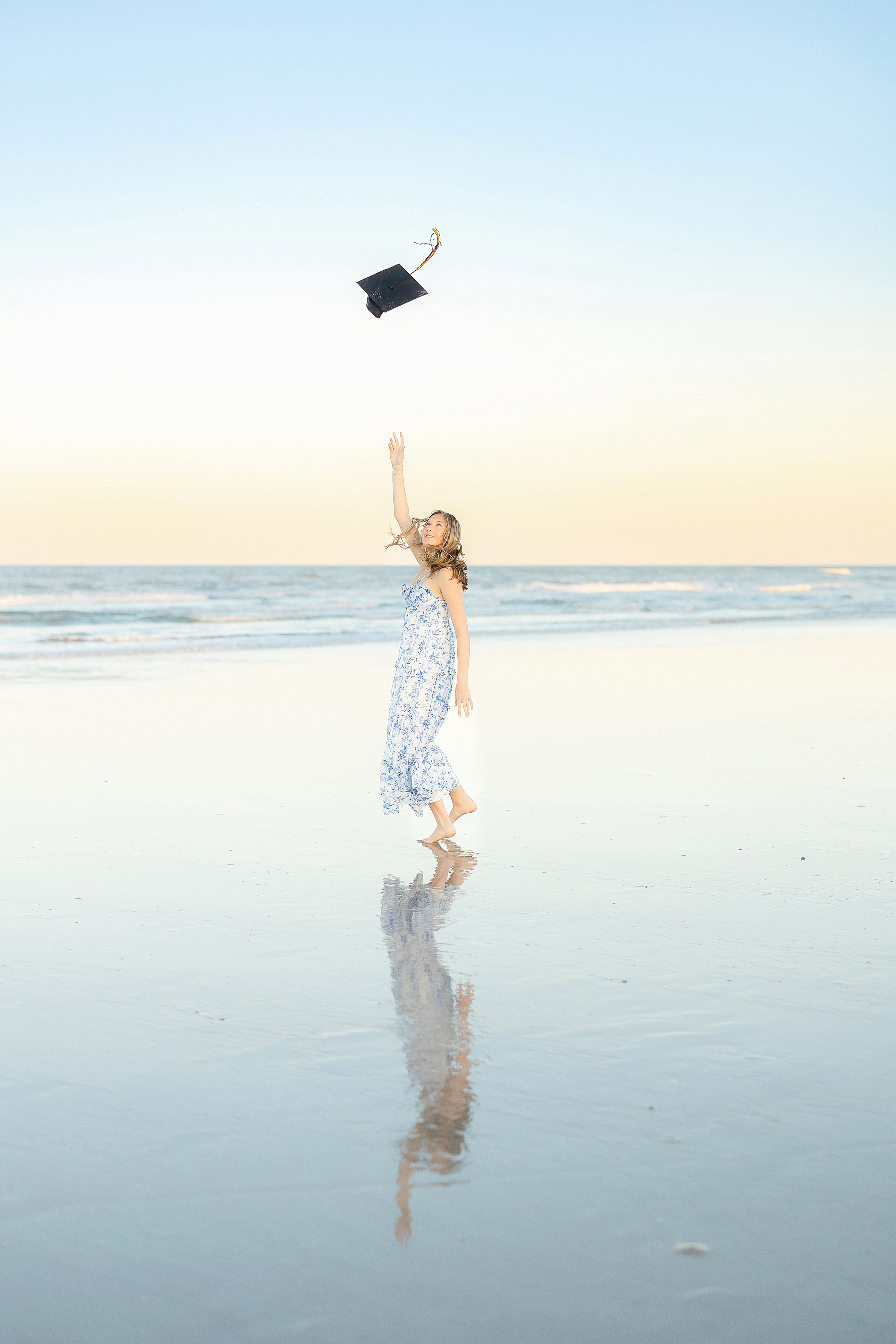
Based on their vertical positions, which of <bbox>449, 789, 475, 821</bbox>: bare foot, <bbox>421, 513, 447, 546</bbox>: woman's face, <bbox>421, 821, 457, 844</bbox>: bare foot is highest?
<bbox>421, 513, 447, 546</bbox>: woman's face

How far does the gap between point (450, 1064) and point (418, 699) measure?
311 centimetres

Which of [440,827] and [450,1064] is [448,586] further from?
[450,1064]

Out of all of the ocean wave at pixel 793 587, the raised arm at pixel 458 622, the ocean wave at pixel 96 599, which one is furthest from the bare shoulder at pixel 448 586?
the ocean wave at pixel 793 587

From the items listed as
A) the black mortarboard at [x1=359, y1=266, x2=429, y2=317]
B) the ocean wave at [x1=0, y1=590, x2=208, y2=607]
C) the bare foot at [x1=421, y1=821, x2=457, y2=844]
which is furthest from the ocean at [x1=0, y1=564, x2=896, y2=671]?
the bare foot at [x1=421, y1=821, x2=457, y2=844]

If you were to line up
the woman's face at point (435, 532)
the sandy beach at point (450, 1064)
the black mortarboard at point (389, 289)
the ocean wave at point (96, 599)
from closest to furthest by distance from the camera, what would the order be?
the sandy beach at point (450, 1064)
the woman's face at point (435, 532)
the black mortarboard at point (389, 289)
the ocean wave at point (96, 599)

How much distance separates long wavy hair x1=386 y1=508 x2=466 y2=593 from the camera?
571 centimetres

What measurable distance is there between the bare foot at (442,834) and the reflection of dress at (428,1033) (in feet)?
2.79

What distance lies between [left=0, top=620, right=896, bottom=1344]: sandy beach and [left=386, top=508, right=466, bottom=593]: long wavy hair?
134cm

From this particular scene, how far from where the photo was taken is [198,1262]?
206 centimetres

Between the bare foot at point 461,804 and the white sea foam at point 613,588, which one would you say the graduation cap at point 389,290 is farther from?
the white sea foam at point 613,588

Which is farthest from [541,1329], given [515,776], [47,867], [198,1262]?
[515,776]

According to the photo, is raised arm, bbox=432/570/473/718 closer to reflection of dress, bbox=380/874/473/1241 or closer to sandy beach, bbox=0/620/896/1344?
sandy beach, bbox=0/620/896/1344

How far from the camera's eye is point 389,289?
609cm

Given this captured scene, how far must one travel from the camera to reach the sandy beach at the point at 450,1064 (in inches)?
78.6
